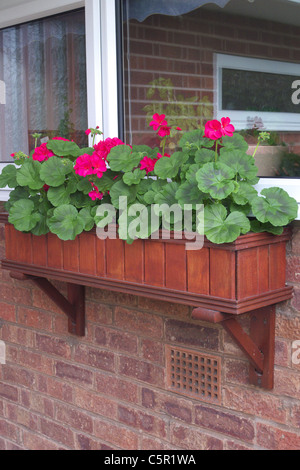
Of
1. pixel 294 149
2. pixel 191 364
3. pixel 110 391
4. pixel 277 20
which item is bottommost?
pixel 110 391

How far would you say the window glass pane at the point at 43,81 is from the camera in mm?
2391

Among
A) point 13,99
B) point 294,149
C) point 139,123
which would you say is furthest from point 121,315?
point 13,99

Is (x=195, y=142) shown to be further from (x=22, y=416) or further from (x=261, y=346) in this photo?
(x=22, y=416)

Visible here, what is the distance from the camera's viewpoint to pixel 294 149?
177cm

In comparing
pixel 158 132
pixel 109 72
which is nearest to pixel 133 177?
pixel 158 132

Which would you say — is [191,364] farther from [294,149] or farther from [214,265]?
[294,149]

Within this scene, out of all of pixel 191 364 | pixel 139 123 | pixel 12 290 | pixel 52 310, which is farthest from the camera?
pixel 12 290

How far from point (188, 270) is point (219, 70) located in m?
0.69

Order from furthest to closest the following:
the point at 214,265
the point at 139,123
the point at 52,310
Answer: the point at 52,310, the point at 139,123, the point at 214,265

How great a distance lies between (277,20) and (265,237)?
24.7 inches

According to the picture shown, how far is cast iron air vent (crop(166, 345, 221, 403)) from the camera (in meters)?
1.99

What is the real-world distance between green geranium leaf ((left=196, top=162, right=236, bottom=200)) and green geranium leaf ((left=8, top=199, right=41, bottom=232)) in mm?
638

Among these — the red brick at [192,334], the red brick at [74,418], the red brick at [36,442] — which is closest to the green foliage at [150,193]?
the red brick at [192,334]

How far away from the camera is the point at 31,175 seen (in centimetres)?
194
